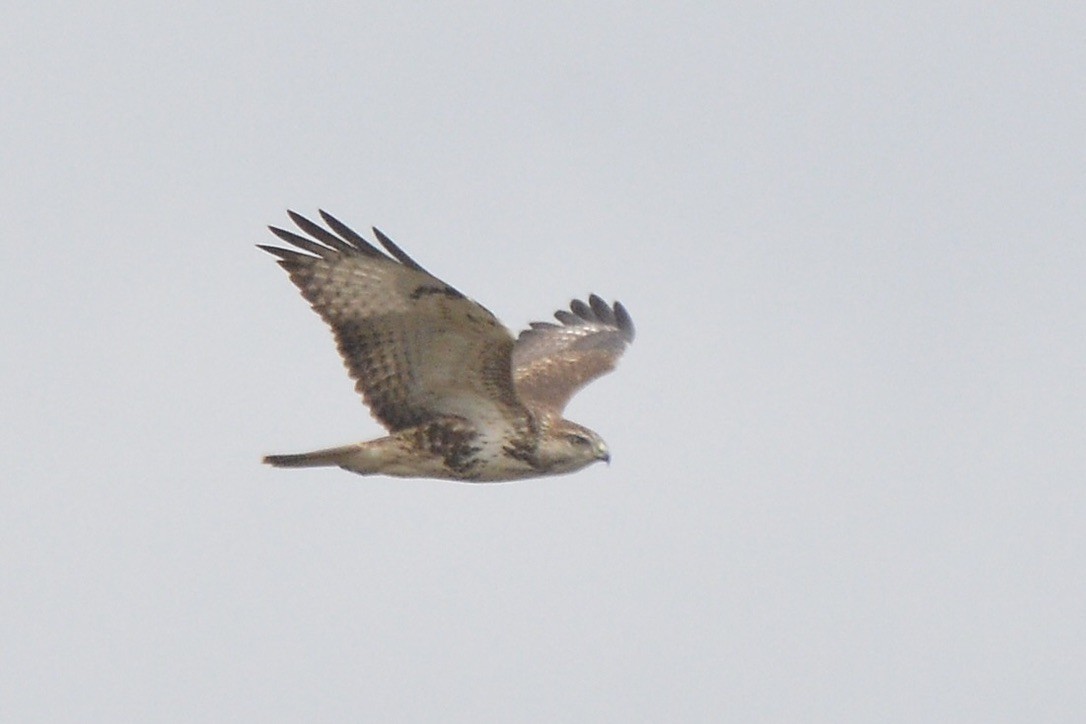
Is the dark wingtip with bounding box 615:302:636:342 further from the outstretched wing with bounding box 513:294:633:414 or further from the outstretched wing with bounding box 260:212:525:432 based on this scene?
the outstretched wing with bounding box 260:212:525:432

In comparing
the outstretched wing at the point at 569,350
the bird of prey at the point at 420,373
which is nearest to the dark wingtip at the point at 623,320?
the outstretched wing at the point at 569,350

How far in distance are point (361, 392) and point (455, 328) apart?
0.77 meters

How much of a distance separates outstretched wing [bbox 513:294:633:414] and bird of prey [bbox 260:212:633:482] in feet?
2.77

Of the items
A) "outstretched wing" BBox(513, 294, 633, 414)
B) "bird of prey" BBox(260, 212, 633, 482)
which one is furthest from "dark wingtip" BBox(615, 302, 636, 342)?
"bird of prey" BBox(260, 212, 633, 482)

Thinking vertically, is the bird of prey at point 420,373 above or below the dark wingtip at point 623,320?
below

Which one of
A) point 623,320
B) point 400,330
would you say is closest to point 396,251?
point 400,330

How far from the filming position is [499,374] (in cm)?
1180

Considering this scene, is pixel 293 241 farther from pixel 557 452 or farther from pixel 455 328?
pixel 557 452

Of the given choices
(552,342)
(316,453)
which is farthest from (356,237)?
(552,342)

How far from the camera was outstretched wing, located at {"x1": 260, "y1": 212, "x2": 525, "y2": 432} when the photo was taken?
11.5 meters

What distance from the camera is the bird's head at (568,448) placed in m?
12.2

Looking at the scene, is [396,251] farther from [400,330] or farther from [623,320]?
[623,320]

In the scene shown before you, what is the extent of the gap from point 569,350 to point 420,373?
3.28m

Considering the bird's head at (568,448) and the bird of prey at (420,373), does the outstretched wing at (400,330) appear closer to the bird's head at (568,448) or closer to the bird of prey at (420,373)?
the bird of prey at (420,373)
